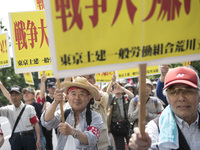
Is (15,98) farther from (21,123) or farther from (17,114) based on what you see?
(21,123)

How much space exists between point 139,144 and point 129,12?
3.03 feet

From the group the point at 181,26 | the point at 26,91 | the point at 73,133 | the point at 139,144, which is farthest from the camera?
the point at 26,91

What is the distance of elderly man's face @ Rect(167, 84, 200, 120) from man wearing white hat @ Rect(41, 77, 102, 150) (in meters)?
1.13

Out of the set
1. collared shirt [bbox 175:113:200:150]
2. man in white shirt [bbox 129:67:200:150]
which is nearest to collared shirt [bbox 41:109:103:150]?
man in white shirt [bbox 129:67:200:150]

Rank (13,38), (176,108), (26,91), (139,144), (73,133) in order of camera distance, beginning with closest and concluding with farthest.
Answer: (139,144)
(176,108)
(73,133)
(13,38)
(26,91)

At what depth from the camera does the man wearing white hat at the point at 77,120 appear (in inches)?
114

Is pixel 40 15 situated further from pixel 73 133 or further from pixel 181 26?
pixel 181 26

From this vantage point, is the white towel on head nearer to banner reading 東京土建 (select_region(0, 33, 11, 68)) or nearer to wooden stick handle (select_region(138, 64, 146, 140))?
wooden stick handle (select_region(138, 64, 146, 140))

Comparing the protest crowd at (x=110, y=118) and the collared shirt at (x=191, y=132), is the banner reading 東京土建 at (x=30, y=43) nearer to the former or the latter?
the protest crowd at (x=110, y=118)

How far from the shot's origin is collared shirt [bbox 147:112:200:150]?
2.00 meters

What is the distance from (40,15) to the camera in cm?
415

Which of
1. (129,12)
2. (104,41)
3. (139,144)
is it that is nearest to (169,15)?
(129,12)

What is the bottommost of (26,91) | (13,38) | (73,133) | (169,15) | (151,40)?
(26,91)

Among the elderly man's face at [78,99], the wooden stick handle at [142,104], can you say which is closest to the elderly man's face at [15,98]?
the elderly man's face at [78,99]
